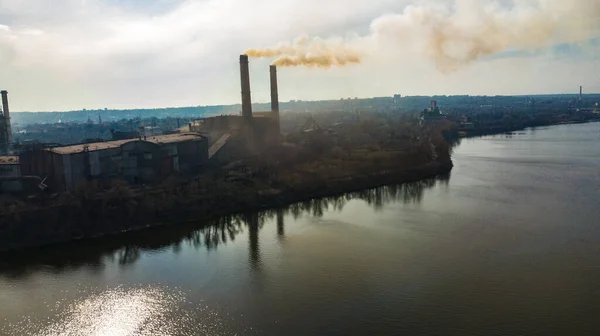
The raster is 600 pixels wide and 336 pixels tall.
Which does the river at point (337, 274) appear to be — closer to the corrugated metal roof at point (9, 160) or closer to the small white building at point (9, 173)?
the small white building at point (9, 173)

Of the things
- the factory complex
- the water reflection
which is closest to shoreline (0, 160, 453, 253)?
the water reflection

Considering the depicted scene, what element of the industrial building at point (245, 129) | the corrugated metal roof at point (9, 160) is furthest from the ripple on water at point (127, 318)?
the industrial building at point (245, 129)

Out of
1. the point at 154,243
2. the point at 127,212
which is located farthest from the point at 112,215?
the point at 154,243

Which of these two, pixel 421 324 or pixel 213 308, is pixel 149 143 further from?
pixel 421 324

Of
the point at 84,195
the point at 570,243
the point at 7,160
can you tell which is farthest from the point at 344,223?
the point at 7,160

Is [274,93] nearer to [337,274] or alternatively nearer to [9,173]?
[9,173]
